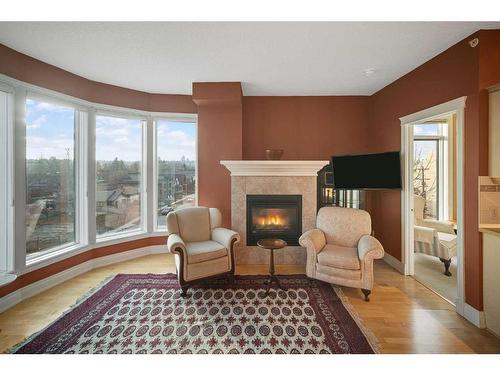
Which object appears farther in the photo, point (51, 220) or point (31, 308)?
point (51, 220)

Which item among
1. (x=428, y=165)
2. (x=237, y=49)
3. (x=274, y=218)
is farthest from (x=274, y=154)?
(x=428, y=165)

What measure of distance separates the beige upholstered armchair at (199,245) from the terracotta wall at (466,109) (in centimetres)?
250

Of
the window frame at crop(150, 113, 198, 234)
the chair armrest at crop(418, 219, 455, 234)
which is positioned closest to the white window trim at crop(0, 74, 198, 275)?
the window frame at crop(150, 113, 198, 234)

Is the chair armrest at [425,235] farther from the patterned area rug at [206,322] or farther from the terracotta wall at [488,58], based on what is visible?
the terracotta wall at [488,58]

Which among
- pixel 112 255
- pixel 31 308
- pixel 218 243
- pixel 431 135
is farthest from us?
pixel 431 135

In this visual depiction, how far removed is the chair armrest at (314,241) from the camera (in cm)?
282

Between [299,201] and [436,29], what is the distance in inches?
101

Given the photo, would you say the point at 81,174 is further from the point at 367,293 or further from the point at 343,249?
the point at 367,293

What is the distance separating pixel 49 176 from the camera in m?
3.01

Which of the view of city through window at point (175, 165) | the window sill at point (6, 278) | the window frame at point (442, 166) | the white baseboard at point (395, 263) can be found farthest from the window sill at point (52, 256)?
the window frame at point (442, 166)

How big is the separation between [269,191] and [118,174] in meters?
2.61
